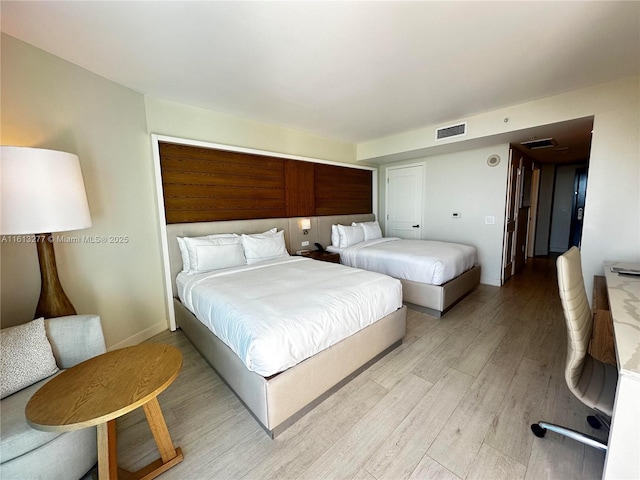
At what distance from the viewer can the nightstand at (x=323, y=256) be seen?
3.95 m

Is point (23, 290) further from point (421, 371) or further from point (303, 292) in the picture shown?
point (421, 371)

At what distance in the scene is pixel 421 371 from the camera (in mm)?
2146

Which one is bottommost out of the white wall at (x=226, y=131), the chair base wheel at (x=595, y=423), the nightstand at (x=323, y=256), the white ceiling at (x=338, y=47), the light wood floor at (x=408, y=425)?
the light wood floor at (x=408, y=425)

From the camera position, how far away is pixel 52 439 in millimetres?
1181

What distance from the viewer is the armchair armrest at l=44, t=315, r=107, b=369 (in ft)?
5.02

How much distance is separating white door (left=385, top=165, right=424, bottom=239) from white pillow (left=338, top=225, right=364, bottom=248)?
129cm

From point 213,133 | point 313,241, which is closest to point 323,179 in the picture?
point 313,241

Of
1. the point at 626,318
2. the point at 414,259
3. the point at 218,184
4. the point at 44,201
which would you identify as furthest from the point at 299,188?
the point at 626,318

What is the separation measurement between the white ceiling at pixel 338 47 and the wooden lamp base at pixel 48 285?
4.69 ft

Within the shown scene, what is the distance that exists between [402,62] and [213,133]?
226cm

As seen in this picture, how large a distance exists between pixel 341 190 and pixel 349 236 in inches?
38.6

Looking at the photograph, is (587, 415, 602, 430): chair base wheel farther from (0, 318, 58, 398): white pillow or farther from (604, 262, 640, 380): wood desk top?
(0, 318, 58, 398): white pillow

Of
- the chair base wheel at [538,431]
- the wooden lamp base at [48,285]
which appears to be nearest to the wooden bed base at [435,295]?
the chair base wheel at [538,431]

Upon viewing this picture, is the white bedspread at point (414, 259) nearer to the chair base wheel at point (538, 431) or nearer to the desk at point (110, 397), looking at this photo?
the chair base wheel at point (538, 431)
